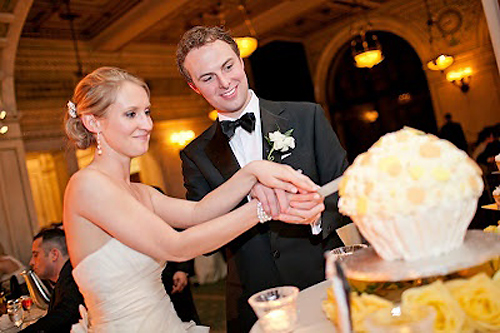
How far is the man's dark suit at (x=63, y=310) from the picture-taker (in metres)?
3.34

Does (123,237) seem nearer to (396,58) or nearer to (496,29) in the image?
(496,29)

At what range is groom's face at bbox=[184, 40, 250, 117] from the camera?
2158 mm

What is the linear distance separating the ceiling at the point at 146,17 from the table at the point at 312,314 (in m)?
7.97

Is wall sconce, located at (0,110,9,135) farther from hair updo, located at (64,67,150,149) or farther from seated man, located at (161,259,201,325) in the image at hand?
hair updo, located at (64,67,150,149)

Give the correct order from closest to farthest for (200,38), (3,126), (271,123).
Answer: (200,38) → (271,123) → (3,126)

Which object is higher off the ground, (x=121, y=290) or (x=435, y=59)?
(x=435, y=59)

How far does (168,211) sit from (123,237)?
1.33ft

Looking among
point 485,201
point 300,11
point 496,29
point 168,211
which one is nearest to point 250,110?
point 168,211

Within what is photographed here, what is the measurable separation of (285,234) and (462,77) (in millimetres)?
11417

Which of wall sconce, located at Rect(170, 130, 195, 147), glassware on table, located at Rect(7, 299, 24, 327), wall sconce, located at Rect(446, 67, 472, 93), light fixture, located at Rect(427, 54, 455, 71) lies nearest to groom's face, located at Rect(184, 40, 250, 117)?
glassware on table, located at Rect(7, 299, 24, 327)

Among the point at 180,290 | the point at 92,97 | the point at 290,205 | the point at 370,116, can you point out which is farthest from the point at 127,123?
the point at 370,116

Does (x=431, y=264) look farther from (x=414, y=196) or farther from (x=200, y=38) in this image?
(x=200, y=38)

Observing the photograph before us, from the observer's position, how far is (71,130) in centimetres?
224

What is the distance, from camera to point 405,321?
0.99 meters
